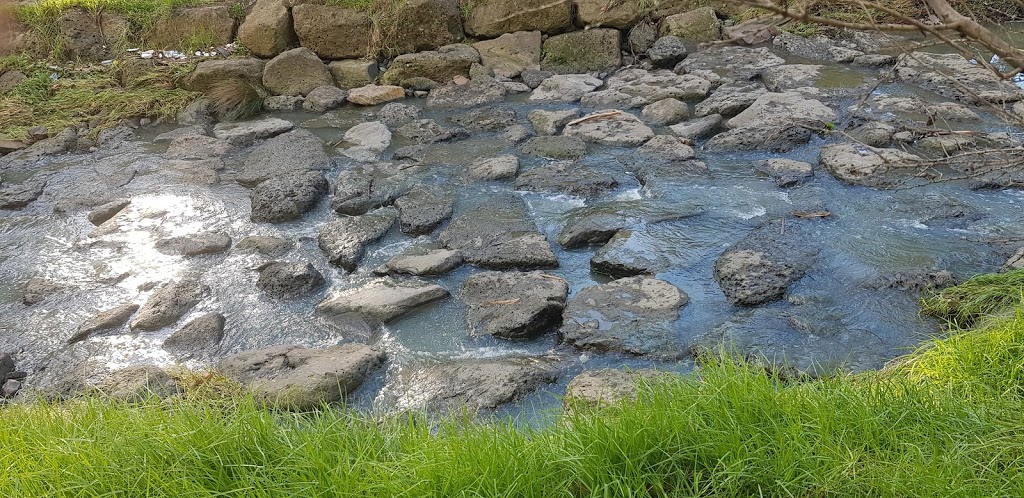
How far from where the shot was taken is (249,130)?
23.5 ft

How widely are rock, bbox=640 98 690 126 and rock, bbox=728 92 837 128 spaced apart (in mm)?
447

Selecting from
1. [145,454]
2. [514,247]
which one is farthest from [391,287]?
[145,454]

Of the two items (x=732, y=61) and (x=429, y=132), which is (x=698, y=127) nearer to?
(x=732, y=61)

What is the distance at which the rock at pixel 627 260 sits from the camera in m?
4.37

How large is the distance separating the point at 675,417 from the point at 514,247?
2.27 meters

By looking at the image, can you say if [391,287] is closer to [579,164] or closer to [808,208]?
[579,164]

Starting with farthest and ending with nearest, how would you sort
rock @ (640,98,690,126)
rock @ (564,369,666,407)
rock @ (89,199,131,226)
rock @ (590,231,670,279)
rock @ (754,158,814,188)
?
rock @ (640,98,690,126), rock @ (89,199,131,226), rock @ (754,158,814,188), rock @ (590,231,670,279), rock @ (564,369,666,407)

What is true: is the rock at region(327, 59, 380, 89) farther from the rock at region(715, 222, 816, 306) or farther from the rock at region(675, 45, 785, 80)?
the rock at region(715, 222, 816, 306)

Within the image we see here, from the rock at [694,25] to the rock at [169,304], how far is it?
6092 millimetres

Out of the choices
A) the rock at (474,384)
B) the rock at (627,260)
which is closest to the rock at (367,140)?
the rock at (627,260)

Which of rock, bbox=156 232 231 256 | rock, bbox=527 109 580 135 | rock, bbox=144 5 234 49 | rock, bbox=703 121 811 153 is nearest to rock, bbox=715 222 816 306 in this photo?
rock, bbox=703 121 811 153

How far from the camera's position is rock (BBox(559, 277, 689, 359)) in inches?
145

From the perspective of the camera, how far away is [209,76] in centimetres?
803

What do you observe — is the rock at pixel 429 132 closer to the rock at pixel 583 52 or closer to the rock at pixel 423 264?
the rock at pixel 583 52
